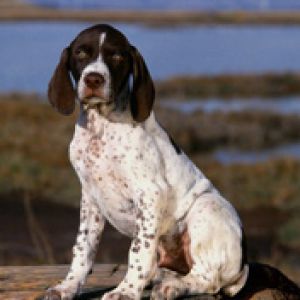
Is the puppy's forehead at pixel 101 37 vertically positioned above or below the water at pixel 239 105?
above

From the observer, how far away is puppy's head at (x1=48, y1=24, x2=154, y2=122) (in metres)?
6.34

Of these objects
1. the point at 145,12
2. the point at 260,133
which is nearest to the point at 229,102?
the point at 260,133

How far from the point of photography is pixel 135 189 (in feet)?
21.7

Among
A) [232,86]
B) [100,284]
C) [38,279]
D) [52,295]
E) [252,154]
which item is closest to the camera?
[52,295]

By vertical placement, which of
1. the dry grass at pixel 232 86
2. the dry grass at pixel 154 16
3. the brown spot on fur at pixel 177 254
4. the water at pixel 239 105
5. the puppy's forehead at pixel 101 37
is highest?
the puppy's forehead at pixel 101 37

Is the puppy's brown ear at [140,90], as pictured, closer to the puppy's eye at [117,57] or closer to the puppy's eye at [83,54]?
the puppy's eye at [117,57]

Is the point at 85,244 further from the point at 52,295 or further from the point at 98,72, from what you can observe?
the point at 98,72

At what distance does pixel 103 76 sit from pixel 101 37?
248 mm

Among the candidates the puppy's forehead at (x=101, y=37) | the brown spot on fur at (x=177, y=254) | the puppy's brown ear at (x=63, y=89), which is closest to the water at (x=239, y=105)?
the brown spot on fur at (x=177, y=254)

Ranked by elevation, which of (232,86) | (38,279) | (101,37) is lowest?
(232,86)

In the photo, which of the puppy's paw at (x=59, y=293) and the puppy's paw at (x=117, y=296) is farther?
the puppy's paw at (x=59, y=293)

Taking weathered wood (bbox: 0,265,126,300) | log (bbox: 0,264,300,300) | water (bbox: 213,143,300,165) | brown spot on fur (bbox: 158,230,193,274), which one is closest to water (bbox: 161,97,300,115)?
water (bbox: 213,143,300,165)

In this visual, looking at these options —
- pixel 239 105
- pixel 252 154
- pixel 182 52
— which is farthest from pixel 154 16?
pixel 252 154

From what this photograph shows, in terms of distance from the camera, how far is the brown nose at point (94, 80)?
20.6ft
